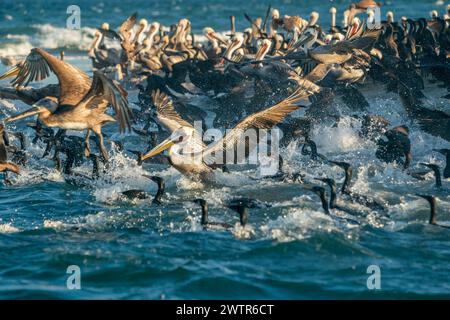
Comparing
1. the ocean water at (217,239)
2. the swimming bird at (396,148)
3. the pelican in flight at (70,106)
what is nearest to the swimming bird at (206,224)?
the ocean water at (217,239)

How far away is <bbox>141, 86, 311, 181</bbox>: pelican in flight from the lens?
1364 centimetres

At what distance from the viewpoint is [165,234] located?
12.2m

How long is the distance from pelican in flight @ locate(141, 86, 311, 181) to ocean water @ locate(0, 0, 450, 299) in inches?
12.2

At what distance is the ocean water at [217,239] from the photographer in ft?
34.4

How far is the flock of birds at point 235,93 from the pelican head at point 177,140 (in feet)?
0.05

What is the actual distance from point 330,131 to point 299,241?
6.55 metres

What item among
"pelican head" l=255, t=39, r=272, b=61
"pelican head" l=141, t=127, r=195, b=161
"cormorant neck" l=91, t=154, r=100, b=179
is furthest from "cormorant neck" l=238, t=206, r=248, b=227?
"pelican head" l=255, t=39, r=272, b=61

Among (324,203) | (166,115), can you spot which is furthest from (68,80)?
(324,203)

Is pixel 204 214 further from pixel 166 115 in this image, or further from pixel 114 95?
pixel 166 115

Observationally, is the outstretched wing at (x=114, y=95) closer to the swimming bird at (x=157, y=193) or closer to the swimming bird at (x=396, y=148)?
the swimming bird at (x=157, y=193)

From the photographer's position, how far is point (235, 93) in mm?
19438
